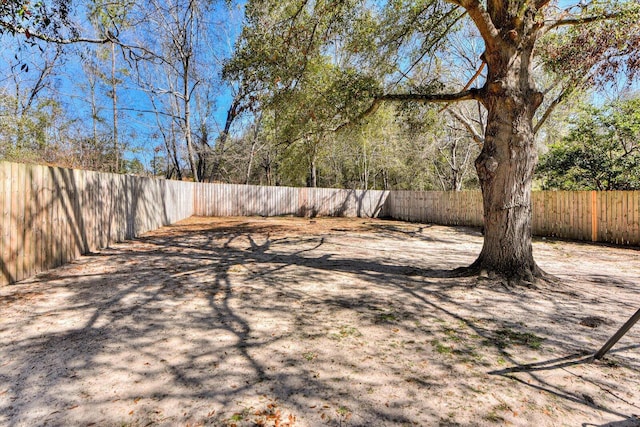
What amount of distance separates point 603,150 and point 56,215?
13.7 m

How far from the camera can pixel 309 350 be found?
7.94ft

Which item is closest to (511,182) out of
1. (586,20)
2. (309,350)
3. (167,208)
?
(586,20)

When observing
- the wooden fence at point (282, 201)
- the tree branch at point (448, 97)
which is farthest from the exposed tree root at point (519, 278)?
the wooden fence at point (282, 201)

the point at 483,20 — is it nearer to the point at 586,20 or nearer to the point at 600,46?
the point at 586,20

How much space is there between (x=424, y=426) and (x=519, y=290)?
3043 mm

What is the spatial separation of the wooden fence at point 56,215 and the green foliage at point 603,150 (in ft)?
42.6

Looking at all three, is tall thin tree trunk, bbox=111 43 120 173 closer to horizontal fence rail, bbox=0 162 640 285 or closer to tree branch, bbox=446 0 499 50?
horizontal fence rail, bbox=0 162 640 285

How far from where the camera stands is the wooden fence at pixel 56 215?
12.6 feet

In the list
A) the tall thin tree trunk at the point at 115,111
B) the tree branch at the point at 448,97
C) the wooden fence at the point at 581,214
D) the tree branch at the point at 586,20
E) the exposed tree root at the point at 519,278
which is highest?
the tall thin tree trunk at the point at 115,111

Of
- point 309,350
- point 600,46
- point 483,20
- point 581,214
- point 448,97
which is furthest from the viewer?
point 581,214

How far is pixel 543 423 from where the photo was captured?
1.67m

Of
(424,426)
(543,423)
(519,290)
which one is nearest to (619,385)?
(543,423)

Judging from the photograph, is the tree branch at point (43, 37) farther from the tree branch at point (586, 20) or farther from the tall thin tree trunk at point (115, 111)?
the tall thin tree trunk at point (115, 111)

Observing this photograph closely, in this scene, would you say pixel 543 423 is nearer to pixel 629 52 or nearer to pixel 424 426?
pixel 424 426
